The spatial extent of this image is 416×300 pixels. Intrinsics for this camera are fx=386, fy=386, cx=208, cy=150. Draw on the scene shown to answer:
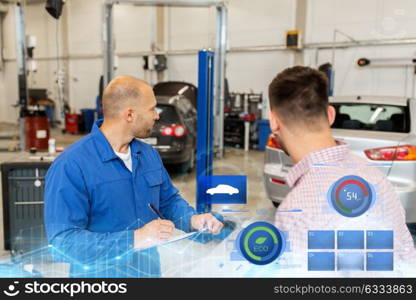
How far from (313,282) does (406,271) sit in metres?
0.13

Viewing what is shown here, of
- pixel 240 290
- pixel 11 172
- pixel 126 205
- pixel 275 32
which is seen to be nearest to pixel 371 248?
pixel 240 290

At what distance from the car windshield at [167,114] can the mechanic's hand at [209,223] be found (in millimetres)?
2012

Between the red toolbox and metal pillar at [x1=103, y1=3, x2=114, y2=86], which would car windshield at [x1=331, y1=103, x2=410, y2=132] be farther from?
the red toolbox

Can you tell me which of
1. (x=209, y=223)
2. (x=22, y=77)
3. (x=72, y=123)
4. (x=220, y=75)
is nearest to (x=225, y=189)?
(x=209, y=223)

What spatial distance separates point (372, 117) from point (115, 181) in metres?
0.75

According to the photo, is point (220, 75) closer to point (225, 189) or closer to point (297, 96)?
point (225, 189)

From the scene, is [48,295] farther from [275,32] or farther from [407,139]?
[275,32]

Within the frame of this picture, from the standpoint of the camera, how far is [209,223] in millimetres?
662

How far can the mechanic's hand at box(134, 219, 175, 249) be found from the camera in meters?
0.57

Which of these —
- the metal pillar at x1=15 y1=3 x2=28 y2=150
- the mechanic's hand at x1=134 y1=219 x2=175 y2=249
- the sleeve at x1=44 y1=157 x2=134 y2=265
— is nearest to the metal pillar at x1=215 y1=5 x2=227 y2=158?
the sleeve at x1=44 y1=157 x2=134 y2=265

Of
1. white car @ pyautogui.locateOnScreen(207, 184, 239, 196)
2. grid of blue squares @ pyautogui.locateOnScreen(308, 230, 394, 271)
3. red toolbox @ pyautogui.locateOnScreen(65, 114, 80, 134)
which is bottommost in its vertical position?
red toolbox @ pyautogui.locateOnScreen(65, 114, 80, 134)

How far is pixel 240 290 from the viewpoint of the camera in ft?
1.56

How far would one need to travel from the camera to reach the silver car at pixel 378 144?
2.34ft

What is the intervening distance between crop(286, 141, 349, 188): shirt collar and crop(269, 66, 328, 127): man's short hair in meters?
0.04
